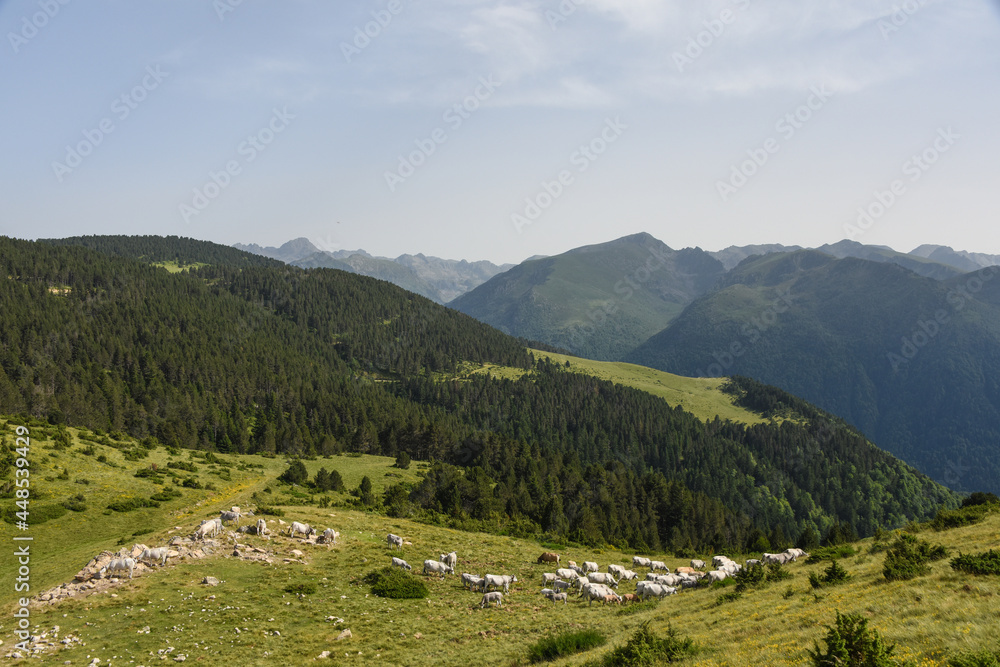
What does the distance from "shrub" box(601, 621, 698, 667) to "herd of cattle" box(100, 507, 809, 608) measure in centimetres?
1326

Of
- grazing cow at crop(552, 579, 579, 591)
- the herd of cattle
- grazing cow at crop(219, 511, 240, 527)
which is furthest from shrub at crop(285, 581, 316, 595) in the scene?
grazing cow at crop(552, 579, 579, 591)

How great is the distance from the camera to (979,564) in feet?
70.8

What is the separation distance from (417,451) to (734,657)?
413 ft

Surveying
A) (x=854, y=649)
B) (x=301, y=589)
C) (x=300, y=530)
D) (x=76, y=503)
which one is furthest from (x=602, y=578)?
(x=76, y=503)

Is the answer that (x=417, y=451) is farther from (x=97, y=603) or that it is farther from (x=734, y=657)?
(x=734, y=657)

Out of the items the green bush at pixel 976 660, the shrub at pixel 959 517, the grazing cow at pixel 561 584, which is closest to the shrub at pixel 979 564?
the green bush at pixel 976 660

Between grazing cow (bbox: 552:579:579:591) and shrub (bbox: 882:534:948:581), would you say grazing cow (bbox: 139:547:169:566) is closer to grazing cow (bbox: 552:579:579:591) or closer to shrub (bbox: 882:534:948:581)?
grazing cow (bbox: 552:579:579:591)

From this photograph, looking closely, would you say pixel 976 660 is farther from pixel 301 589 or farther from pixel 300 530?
pixel 300 530

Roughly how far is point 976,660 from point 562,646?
15674mm

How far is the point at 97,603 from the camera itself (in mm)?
29000

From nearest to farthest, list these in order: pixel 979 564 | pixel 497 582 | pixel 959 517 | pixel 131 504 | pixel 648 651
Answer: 1. pixel 648 651
2. pixel 979 564
3. pixel 497 582
4. pixel 959 517
5. pixel 131 504

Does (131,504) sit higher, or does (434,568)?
(434,568)

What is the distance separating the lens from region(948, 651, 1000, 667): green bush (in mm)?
12727

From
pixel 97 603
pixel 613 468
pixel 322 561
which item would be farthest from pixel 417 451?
pixel 97 603
